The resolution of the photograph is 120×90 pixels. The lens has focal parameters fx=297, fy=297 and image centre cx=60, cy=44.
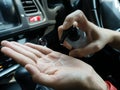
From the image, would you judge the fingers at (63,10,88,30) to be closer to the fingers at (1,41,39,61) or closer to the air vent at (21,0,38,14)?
the fingers at (1,41,39,61)

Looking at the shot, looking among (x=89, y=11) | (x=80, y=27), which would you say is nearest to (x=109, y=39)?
(x=80, y=27)

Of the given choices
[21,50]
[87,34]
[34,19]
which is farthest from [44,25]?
[21,50]

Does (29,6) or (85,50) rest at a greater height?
(29,6)

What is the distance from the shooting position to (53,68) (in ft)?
2.39

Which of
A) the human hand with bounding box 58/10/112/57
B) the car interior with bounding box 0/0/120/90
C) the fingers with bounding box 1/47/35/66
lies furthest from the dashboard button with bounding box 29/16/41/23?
the fingers with bounding box 1/47/35/66

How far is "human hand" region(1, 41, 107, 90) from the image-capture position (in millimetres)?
688

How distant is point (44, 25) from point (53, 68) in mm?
431

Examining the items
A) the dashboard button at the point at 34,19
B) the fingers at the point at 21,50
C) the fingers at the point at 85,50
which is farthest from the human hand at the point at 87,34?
the dashboard button at the point at 34,19

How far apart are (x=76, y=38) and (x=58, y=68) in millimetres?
157

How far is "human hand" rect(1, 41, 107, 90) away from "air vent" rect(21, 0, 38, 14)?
0.93 ft

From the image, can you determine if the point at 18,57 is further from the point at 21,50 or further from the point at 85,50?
the point at 85,50

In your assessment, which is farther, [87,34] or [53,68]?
[87,34]

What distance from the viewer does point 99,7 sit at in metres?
1.23

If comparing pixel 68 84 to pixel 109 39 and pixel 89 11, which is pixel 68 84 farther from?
pixel 89 11
